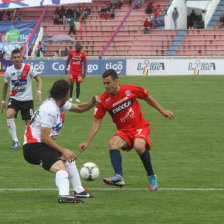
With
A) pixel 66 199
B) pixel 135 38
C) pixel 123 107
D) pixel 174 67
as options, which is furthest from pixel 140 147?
pixel 135 38

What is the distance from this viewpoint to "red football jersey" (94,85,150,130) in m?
8.79

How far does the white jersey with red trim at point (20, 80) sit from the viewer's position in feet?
42.1

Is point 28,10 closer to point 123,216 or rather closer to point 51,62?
point 51,62

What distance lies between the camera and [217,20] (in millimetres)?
49906

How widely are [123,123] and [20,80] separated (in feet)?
15.0

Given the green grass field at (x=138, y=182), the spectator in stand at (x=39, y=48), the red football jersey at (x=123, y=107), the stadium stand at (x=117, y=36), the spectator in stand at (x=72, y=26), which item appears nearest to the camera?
the green grass field at (x=138, y=182)

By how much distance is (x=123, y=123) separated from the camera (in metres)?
8.92

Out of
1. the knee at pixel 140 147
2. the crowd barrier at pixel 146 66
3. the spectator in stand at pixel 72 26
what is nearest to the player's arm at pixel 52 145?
the knee at pixel 140 147

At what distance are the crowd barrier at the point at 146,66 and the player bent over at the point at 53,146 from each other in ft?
100.0

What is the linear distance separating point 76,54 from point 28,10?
106ft

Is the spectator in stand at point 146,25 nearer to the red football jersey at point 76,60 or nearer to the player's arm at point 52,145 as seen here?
the red football jersey at point 76,60

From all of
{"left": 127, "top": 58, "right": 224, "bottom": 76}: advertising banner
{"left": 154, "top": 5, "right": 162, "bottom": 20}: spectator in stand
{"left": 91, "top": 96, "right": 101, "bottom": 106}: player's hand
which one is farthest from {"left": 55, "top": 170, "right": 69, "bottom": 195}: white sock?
{"left": 154, "top": 5, "right": 162, "bottom": 20}: spectator in stand

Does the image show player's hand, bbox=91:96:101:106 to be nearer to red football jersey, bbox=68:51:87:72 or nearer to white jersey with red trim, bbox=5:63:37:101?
white jersey with red trim, bbox=5:63:37:101

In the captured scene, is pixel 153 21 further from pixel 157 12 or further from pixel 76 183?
pixel 76 183
